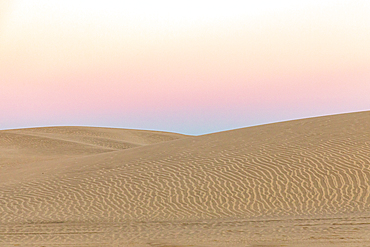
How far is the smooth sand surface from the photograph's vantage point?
6746 millimetres

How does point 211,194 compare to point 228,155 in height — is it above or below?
below

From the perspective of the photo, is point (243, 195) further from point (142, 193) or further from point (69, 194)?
point (69, 194)

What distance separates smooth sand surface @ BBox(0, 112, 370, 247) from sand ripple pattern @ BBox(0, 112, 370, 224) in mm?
28

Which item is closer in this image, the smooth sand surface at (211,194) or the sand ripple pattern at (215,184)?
the smooth sand surface at (211,194)

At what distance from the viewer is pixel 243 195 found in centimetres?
1010

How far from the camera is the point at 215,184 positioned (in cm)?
1107

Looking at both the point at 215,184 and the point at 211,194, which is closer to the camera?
the point at 211,194

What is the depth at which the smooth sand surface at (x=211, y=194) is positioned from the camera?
6.75 metres

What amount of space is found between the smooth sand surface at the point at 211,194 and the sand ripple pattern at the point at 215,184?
28 millimetres

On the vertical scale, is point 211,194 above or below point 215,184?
below

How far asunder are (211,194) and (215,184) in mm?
736

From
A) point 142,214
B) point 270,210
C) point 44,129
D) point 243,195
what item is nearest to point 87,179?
point 142,214

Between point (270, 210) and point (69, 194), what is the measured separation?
5.73m

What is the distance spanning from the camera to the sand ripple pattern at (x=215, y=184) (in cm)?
914
